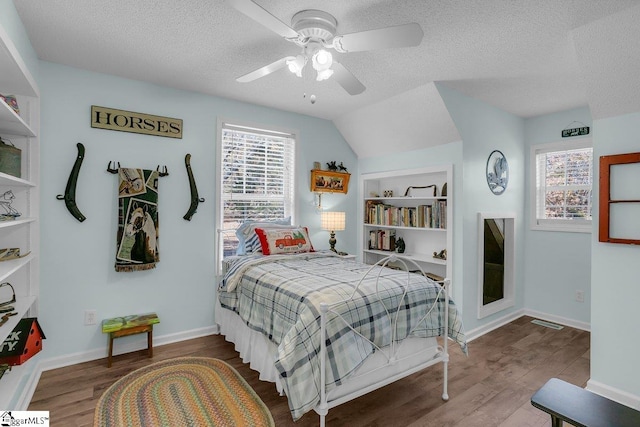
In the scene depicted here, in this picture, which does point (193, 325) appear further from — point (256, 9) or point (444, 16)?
point (444, 16)

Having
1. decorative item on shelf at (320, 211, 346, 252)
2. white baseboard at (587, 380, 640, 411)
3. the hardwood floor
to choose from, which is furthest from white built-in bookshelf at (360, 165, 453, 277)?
white baseboard at (587, 380, 640, 411)

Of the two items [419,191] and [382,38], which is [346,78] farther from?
[419,191]

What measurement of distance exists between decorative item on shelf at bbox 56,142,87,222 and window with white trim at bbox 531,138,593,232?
480 cm

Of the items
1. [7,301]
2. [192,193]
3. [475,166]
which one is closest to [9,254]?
[7,301]

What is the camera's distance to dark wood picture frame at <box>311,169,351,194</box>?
159 inches

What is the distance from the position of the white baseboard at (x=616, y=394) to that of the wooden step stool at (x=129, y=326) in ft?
11.2

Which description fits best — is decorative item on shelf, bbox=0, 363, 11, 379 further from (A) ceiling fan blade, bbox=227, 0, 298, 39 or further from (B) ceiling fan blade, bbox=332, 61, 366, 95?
(B) ceiling fan blade, bbox=332, 61, 366, 95

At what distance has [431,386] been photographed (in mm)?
2371

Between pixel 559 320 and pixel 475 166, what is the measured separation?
2101mm

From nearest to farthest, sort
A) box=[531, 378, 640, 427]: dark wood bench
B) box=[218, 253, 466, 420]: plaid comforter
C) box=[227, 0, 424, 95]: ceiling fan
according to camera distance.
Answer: box=[531, 378, 640, 427]: dark wood bench < box=[227, 0, 424, 95]: ceiling fan < box=[218, 253, 466, 420]: plaid comforter

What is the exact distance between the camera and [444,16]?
1.96 m

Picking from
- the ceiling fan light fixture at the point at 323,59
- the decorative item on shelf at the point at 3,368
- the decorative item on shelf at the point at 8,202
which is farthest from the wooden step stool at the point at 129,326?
the ceiling fan light fixture at the point at 323,59

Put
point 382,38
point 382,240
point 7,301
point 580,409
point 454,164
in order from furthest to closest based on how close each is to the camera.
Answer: point 382,240, point 454,164, point 7,301, point 382,38, point 580,409

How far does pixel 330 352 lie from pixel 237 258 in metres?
1.67
